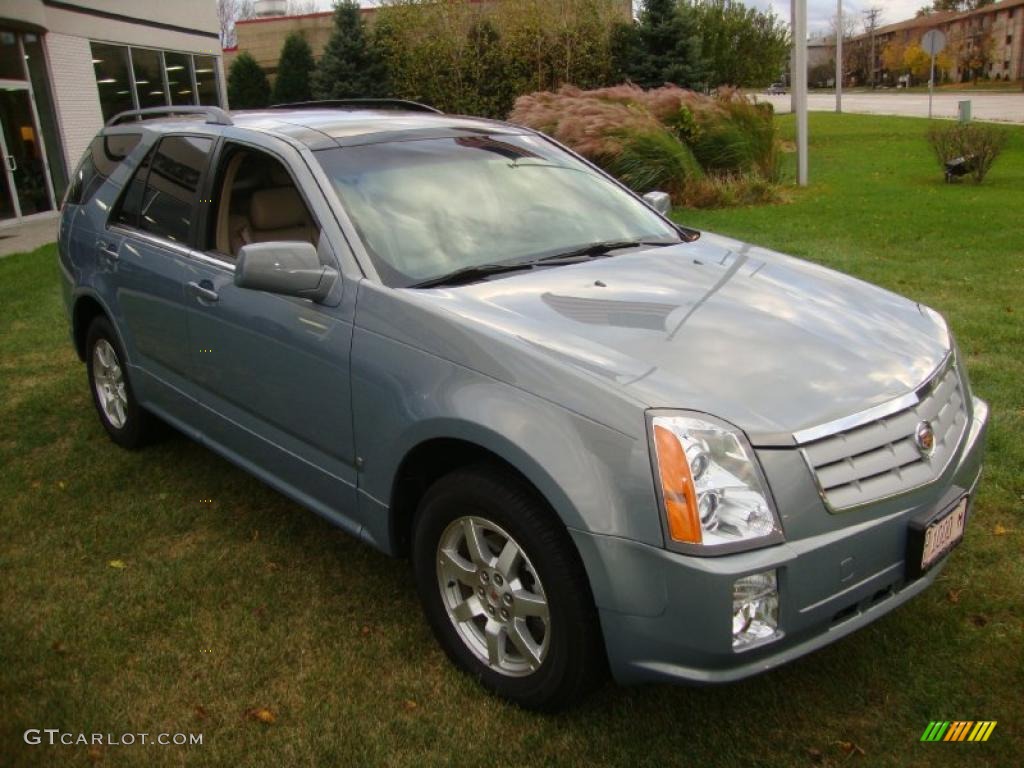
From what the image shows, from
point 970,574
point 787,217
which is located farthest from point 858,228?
point 970,574

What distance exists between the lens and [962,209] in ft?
39.3

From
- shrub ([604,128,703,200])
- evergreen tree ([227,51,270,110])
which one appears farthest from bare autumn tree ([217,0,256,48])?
shrub ([604,128,703,200])

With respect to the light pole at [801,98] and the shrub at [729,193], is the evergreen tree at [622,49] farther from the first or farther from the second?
the shrub at [729,193]

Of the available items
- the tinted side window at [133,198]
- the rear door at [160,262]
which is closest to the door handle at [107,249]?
the rear door at [160,262]

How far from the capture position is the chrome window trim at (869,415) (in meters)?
2.52

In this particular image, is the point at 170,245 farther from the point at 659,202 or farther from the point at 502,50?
the point at 502,50

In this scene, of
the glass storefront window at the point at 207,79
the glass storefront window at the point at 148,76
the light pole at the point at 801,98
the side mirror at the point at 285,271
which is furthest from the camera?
the glass storefront window at the point at 207,79

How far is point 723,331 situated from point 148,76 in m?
19.9

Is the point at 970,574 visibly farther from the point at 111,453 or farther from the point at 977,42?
the point at 977,42

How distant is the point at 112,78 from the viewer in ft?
61.5

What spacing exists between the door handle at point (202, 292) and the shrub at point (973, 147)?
13465 mm

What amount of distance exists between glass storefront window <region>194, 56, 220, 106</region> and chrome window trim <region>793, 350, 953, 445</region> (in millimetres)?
21884

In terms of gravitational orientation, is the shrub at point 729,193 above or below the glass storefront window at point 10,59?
below

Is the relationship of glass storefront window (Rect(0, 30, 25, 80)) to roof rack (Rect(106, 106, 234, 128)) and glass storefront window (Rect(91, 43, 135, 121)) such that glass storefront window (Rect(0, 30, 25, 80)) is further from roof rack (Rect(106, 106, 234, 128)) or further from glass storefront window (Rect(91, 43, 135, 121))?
roof rack (Rect(106, 106, 234, 128))
